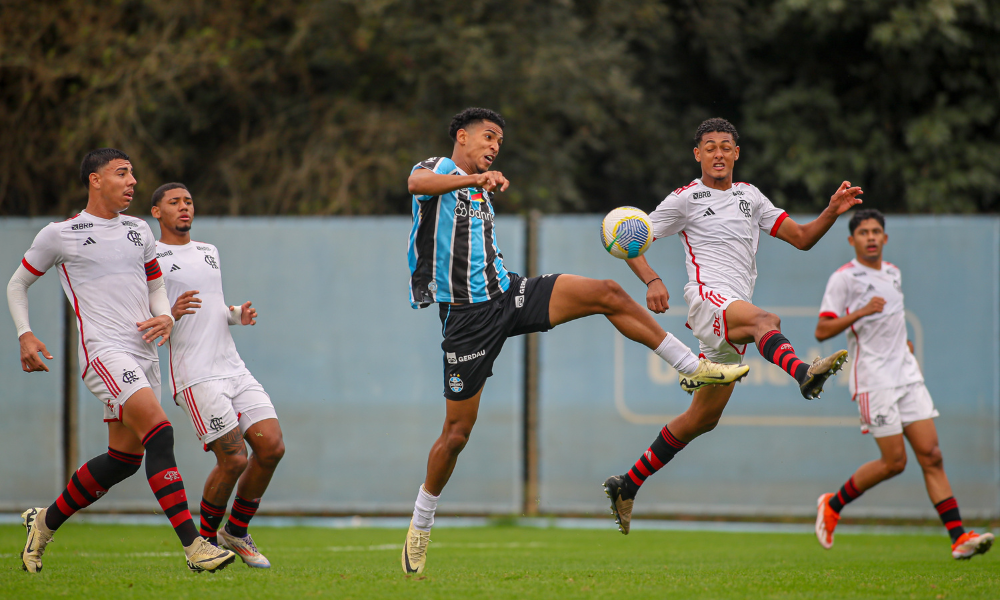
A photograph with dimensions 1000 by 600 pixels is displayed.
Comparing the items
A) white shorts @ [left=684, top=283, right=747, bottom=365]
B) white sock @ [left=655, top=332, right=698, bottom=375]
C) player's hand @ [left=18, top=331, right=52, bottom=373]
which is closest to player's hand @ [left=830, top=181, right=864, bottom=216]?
white shorts @ [left=684, top=283, right=747, bottom=365]

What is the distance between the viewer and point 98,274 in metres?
6.18

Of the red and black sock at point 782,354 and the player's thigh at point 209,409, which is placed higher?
the red and black sock at point 782,354

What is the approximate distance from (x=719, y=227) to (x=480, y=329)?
1924mm

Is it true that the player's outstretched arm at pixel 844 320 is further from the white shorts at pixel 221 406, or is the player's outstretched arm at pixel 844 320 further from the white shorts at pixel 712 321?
the white shorts at pixel 221 406

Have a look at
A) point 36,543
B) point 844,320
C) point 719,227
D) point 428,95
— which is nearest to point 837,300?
point 844,320

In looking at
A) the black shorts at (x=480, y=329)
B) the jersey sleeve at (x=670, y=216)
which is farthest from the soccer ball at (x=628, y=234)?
the black shorts at (x=480, y=329)

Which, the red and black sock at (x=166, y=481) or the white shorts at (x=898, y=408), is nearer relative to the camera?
the red and black sock at (x=166, y=481)

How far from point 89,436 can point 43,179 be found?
4.51 metres

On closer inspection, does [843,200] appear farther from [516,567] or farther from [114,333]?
[114,333]

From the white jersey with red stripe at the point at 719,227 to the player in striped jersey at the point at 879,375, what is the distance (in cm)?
170

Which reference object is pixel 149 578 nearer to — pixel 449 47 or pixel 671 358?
pixel 671 358

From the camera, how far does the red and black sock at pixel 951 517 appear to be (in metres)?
7.77

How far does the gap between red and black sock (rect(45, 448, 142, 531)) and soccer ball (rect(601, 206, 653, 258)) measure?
3437mm

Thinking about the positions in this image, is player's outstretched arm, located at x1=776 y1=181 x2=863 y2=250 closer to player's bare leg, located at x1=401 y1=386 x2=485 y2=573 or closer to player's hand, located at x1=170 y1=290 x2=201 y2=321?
player's bare leg, located at x1=401 y1=386 x2=485 y2=573
